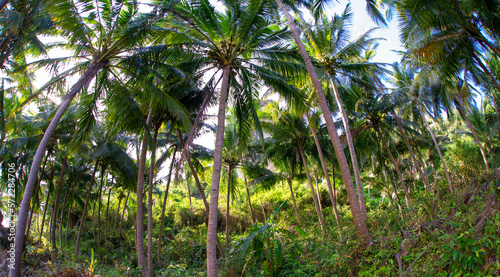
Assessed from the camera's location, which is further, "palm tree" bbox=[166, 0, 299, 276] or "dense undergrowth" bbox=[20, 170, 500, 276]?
"palm tree" bbox=[166, 0, 299, 276]

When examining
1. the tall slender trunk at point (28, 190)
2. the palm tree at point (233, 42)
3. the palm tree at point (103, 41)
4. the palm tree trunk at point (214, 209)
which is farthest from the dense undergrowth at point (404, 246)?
the palm tree at point (103, 41)

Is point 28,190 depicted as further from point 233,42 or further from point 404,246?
point 404,246

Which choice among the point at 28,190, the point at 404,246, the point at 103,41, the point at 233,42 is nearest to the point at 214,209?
the point at 404,246

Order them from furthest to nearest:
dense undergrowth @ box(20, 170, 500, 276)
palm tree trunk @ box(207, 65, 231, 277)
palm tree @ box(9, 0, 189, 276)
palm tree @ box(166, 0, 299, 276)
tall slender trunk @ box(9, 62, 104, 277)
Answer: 1. palm tree @ box(166, 0, 299, 276)
2. palm tree @ box(9, 0, 189, 276)
3. palm tree trunk @ box(207, 65, 231, 277)
4. tall slender trunk @ box(9, 62, 104, 277)
5. dense undergrowth @ box(20, 170, 500, 276)

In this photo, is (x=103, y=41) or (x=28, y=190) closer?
(x=28, y=190)

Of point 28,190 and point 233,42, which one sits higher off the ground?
point 233,42

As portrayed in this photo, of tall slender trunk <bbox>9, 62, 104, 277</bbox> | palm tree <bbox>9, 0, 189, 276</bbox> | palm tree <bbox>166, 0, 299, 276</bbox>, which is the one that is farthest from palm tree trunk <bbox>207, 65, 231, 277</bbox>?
tall slender trunk <bbox>9, 62, 104, 277</bbox>

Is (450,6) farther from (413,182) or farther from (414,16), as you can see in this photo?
(413,182)

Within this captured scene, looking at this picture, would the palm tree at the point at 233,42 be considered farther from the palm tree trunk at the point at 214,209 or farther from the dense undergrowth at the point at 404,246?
the dense undergrowth at the point at 404,246

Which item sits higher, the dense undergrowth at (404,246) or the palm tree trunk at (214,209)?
the palm tree trunk at (214,209)

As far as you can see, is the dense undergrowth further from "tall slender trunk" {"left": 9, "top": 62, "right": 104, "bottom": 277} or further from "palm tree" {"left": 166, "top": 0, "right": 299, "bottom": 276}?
"palm tree" {"left": 166, "top": 0, "right": 299, "bottom": 276}

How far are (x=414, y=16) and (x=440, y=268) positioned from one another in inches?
257

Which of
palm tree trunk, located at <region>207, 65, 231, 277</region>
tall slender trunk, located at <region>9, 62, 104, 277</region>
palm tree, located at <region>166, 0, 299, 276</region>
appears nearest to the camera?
tall slender trunk, located at <region>9, 62, 104, 277</region>

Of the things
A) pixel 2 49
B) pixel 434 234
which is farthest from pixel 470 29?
pixel 2 49
